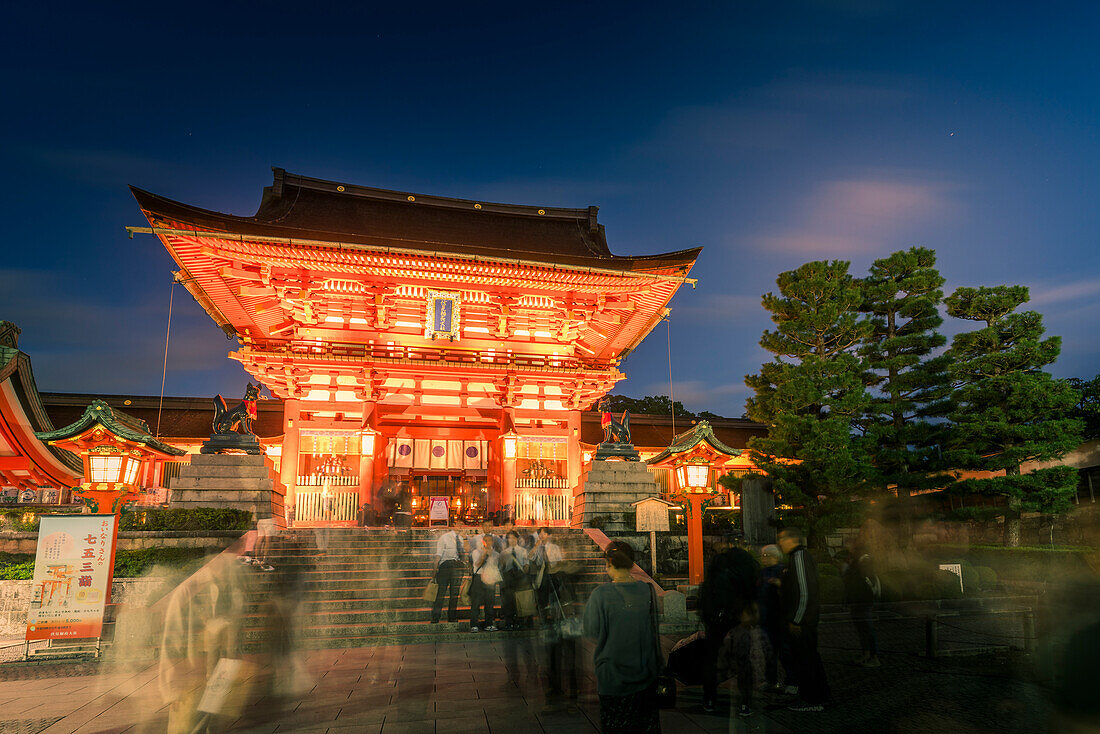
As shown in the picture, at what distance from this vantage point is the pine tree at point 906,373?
18484 millimetres

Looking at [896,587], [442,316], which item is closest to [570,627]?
[896,587]

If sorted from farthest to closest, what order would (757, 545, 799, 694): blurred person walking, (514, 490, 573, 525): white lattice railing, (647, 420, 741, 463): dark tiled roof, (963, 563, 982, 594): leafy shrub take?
(514, 490, 573, 525): white lattice railing
(963, 563, 982, 594): leafy shrub
(647, 420, 741, 463): dark tiled roof
(757, 545, 799, 694): blurred person walking

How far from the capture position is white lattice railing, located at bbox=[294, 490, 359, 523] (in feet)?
57.2

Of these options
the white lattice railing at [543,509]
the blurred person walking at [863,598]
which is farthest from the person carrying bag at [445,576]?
the white lattice railing at [543,509]

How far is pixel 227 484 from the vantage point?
14883 millimetres

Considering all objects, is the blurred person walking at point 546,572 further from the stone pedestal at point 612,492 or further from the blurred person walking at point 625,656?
the stone pedestal at point 612,492

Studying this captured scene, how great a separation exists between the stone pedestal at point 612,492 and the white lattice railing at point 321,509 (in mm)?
6657

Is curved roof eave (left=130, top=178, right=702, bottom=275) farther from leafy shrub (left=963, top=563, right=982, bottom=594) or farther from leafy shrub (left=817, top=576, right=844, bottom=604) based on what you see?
leafy shrub (left=963, top=563, right=982, bottom=594)

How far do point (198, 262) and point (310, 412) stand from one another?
5512 millimetres

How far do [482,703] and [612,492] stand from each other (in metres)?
10.0

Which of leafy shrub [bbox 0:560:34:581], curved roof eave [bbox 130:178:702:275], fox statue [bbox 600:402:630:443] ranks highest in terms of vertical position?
curved roof eave [bbox 130:178:702:275]

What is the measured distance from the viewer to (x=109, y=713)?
659cm

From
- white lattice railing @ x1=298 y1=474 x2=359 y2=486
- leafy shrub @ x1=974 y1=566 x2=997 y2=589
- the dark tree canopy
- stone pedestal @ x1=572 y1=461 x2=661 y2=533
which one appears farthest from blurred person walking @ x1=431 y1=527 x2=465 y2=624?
the dark tree canopy

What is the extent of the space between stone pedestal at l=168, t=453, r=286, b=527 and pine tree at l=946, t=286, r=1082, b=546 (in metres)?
19.4
